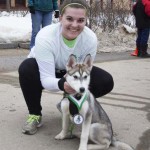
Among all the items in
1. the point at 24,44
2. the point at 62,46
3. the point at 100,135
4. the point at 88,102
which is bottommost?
the point at 24,44

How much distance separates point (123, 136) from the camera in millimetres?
4117

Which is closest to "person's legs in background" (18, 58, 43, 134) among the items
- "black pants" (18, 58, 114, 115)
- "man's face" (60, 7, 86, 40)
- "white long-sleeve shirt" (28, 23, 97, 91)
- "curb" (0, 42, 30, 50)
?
"black pants" (18, 58, 114, 115)

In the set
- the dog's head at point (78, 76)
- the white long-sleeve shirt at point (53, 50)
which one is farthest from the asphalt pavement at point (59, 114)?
the dog's head at point (78, 76)

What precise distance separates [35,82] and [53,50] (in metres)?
0.41

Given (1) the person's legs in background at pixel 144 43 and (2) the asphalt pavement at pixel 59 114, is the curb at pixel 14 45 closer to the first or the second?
(2) the asphalt pavement at pixel 59 114

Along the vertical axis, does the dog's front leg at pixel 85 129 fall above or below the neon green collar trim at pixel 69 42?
below

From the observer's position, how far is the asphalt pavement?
389 cm

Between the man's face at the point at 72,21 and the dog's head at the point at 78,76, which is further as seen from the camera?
the man's face at the point at 72,21

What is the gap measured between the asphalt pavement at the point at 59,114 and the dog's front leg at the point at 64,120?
2.4 inches

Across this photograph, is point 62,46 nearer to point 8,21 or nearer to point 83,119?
point 83,119

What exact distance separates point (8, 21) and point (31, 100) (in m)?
8.24

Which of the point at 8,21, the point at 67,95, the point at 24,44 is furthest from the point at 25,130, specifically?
the point at 8,21

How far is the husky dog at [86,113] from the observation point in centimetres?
345

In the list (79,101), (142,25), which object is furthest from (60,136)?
(142,25)
